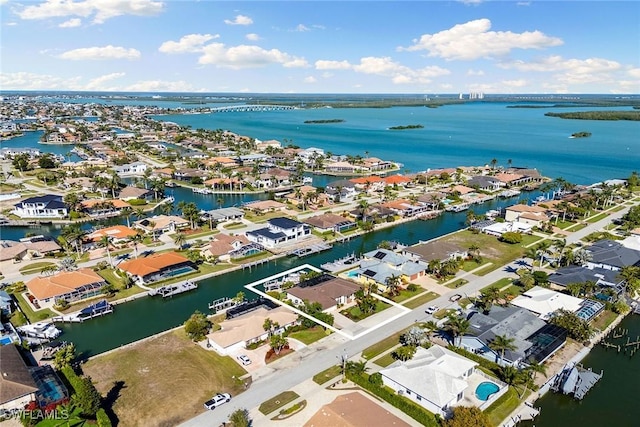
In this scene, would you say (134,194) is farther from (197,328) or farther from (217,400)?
(217,400)

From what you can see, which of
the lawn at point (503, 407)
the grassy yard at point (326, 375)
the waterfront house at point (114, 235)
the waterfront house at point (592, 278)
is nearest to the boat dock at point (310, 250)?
the waterfront house at point (114, 235)

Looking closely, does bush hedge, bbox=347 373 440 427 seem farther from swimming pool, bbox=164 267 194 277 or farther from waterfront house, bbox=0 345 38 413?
swimming pool, bbox=164 267 194 277

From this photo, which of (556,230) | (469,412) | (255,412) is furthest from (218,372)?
(556,230)

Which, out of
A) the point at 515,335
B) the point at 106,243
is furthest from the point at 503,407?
the point at 106,243

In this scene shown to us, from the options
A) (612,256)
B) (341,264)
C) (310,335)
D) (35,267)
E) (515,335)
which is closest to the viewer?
(515,335)

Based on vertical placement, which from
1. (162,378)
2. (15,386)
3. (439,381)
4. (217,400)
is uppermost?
(15,386)

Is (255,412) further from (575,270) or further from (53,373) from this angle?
(575,270)
